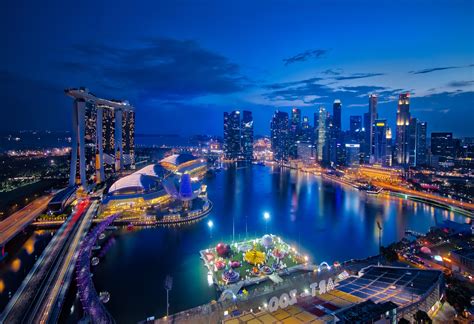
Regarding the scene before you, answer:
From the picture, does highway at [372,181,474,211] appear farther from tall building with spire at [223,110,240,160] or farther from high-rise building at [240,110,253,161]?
high-rise building at [240,110,253,161]

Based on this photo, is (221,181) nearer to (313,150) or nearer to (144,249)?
(144,249)

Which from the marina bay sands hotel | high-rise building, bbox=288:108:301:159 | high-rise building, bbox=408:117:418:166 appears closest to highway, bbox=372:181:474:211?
high-rise building, bbox=408:117:418:166

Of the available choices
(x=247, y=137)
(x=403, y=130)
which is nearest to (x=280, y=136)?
(x=247, y=137)

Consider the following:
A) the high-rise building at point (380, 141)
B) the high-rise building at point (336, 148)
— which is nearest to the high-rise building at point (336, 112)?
the high-rise building at point (336, 148)

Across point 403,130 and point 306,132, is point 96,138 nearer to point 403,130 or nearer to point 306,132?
point 403,130

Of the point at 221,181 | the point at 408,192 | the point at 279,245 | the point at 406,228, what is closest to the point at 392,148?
the point at 408,192

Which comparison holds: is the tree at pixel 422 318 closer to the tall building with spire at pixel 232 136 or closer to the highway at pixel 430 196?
the highway at pixel 430 196
